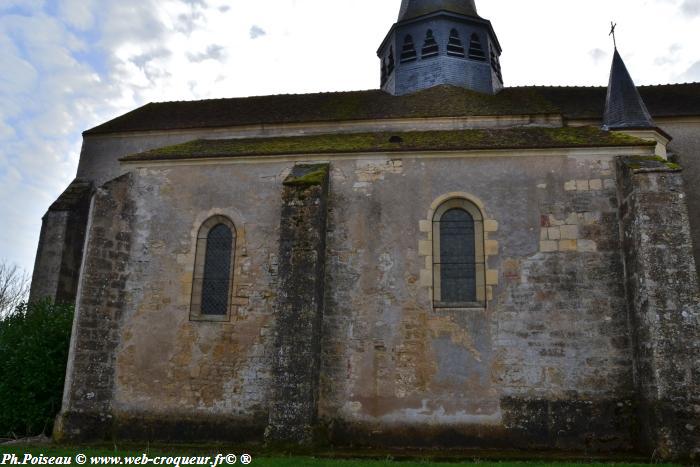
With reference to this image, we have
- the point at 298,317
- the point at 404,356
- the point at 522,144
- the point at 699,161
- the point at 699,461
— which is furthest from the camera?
the point at 699,161

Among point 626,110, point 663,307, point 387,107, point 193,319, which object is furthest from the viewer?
point 387,107

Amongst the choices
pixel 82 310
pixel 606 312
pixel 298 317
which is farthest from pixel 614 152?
pixel 82 310

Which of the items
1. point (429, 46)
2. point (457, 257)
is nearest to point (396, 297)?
point (457, 257)

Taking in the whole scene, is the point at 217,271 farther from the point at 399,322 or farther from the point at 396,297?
the point at 399,322

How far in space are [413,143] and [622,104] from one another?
6.07 meters

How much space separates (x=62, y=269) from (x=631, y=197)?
45.5 ft

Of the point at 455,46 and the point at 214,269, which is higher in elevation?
the point at 455,46

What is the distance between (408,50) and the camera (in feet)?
62.8

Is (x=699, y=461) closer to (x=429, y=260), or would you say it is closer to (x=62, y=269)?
(x=429, y=260)

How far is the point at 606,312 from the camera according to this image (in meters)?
10.1

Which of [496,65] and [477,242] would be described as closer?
[477,242]

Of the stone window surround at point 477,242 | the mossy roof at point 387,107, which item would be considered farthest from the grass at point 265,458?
the mossy roof at point 387,107

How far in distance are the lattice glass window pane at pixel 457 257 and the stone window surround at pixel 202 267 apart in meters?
4.15

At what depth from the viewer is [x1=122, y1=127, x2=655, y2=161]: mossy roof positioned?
11.1 m
